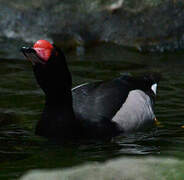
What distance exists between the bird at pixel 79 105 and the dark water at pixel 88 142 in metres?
0.13

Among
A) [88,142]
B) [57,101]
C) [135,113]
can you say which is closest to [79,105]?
[57,101]

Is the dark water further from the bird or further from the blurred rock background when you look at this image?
the blurred rock background

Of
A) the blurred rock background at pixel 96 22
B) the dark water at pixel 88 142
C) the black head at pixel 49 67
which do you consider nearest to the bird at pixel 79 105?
the black head at pixel 49 67

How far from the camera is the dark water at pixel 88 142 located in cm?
595

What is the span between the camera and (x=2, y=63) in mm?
9672

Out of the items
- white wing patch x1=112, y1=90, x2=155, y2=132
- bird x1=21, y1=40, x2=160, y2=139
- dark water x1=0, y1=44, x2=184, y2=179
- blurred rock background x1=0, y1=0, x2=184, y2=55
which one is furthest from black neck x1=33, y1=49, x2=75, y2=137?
blurred rock background x1=0, y1=0, x2=184, y2=55

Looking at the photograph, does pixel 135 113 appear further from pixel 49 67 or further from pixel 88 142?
pixel 49 67

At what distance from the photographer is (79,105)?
6863 mm

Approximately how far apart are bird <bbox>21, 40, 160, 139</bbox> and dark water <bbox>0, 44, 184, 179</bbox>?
126mm

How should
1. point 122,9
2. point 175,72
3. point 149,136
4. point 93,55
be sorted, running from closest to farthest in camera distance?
point 149,136
point 175,72
point 93,55
point 122,9

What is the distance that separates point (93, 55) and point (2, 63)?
153 centimetres

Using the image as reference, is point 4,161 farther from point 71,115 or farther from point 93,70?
point 93,70

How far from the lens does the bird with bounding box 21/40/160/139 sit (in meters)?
6.12

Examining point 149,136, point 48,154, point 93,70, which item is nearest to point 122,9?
point 93,70
